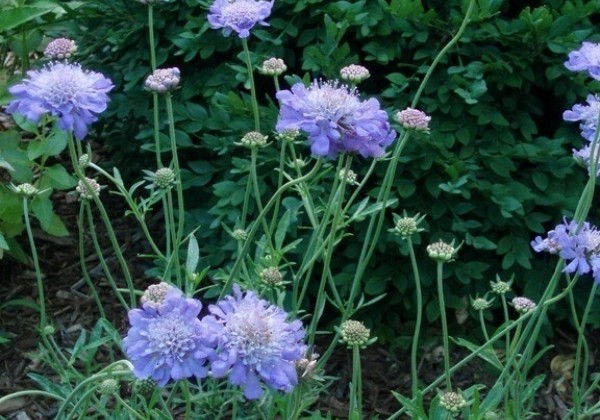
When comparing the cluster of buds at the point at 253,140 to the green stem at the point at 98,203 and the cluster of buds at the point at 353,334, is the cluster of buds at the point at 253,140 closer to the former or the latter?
the green stem at the point at 98,203

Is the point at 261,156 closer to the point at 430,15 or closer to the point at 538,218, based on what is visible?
the point at 430,15

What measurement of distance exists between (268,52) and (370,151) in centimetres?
145

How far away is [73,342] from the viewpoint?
11.1 ft

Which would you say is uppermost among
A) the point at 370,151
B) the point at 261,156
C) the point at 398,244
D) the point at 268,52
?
the point at 370,151

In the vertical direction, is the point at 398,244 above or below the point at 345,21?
below

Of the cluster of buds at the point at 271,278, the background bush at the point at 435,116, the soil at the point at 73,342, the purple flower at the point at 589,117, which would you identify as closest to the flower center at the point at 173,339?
the cluster of buds at the point at 271,278

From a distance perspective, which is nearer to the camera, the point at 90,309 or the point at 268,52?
the point at 268,52

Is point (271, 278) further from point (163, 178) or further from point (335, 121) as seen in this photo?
point (335, 121)

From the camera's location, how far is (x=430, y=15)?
10.3 ft

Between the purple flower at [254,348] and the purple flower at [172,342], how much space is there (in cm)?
3

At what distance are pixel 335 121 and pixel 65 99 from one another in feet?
1.68

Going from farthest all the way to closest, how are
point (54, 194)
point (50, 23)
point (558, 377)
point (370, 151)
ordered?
1. point (54, 194)
2. point (50, 23)
3. point (558, 377)
4. point (370, 151)

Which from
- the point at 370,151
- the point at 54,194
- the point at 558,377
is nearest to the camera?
the point at 370,151

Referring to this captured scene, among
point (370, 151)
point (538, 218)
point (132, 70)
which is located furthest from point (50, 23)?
point (370, 151)
